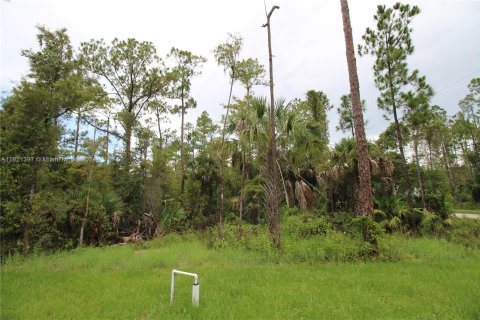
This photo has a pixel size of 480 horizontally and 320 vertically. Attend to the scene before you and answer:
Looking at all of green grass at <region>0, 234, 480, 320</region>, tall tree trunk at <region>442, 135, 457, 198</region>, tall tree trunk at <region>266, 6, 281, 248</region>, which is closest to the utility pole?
tall tree trunk at <region>266, 6, 281, 248</region>

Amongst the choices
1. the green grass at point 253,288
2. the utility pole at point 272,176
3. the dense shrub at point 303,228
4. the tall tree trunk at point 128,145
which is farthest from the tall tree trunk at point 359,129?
the tall tree trunk at point 128,145

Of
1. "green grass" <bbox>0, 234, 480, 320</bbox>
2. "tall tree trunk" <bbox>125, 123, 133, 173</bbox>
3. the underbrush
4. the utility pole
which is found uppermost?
"tall tree trunk" <bbox>125, 123, 133, 173</bbox>

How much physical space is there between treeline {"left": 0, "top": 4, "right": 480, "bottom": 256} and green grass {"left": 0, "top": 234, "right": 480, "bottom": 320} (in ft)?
10.9

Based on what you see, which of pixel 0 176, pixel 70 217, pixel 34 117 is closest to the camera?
pixel 0 176

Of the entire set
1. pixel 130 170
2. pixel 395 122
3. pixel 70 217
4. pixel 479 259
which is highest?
pixel 395 122

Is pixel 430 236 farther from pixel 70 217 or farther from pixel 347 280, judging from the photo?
pixel 70 217

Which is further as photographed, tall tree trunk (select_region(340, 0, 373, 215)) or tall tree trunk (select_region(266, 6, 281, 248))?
tall tree trunk (select_region(266, 6, 281, 248))

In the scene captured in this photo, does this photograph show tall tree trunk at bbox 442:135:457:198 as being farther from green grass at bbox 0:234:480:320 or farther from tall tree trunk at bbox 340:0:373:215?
tall tree trunk at bbox 340:0:373:215

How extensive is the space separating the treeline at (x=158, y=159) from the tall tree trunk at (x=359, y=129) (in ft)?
7.57

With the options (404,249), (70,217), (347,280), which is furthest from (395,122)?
(70,217)

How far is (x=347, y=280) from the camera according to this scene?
5586 mm

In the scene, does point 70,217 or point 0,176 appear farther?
point 70,217

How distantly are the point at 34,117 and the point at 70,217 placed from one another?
4564 millimetres

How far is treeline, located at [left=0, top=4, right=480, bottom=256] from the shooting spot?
9922mm
